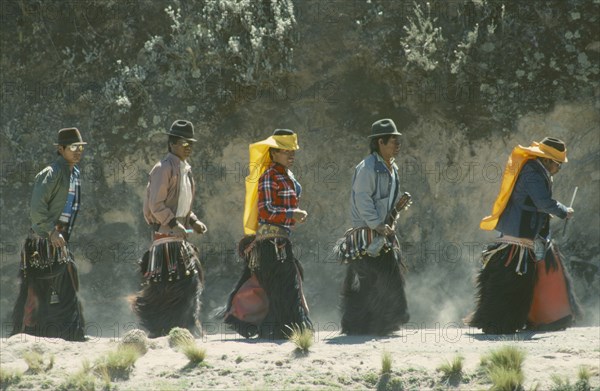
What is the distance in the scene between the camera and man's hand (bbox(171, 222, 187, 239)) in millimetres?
9273

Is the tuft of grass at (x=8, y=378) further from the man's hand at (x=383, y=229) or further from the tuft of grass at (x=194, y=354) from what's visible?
the man's hand at (x=383, y=229)

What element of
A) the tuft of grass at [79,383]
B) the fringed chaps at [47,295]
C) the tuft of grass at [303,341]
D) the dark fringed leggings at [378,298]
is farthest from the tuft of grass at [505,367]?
the fringed chaps at [47,295]

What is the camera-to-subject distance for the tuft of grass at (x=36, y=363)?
7770 millimetres

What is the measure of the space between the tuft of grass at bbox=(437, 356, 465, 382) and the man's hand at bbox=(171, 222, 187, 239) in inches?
110

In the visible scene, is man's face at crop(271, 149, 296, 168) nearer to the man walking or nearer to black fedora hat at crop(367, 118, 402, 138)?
black fedora hat at crop(367, 118, 402, 138)

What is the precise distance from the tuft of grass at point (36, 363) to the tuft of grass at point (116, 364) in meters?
0.38

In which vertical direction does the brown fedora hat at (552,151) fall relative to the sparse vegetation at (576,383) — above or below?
above

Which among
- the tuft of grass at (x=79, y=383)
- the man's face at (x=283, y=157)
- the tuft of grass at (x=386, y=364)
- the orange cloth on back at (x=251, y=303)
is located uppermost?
the man's face at (x=283, y=157)

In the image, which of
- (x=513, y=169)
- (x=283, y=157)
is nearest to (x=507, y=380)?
(x=513, y=169)

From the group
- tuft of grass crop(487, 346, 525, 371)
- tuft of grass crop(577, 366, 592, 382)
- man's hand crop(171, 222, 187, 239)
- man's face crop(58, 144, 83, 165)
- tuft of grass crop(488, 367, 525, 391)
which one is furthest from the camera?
man's face crop(58, 144, 83, 165)

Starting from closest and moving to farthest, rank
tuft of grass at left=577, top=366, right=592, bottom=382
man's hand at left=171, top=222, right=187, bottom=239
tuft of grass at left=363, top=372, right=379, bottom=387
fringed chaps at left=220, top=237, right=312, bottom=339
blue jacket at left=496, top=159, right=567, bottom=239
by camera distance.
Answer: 1. tuft of grass at left=577, top=366, right=592, bottom=382
2. tuft of grass at left=363, top=372, right=379, bottom=387
3. fringed chaps at left=220, top=237, right=312, bottom=339
4. man's hand at left=171, top=222, right=187, bottom=239
5. blue jacket at left=496, top=159, right=567, bottom=239

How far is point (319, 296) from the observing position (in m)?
12.4

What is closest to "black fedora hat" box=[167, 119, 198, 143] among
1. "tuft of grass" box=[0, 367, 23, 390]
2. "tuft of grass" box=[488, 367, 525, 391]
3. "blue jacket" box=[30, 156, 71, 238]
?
"blue jacket" box=[30, 156, 71, 238]

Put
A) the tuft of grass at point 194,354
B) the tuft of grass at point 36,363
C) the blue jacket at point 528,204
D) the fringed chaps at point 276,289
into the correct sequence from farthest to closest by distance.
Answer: the blue jacket at point 528,204
the fringed chaps at point 276,289
the tuft of grass at point 194,354
the tuft of grass at point 36,363
